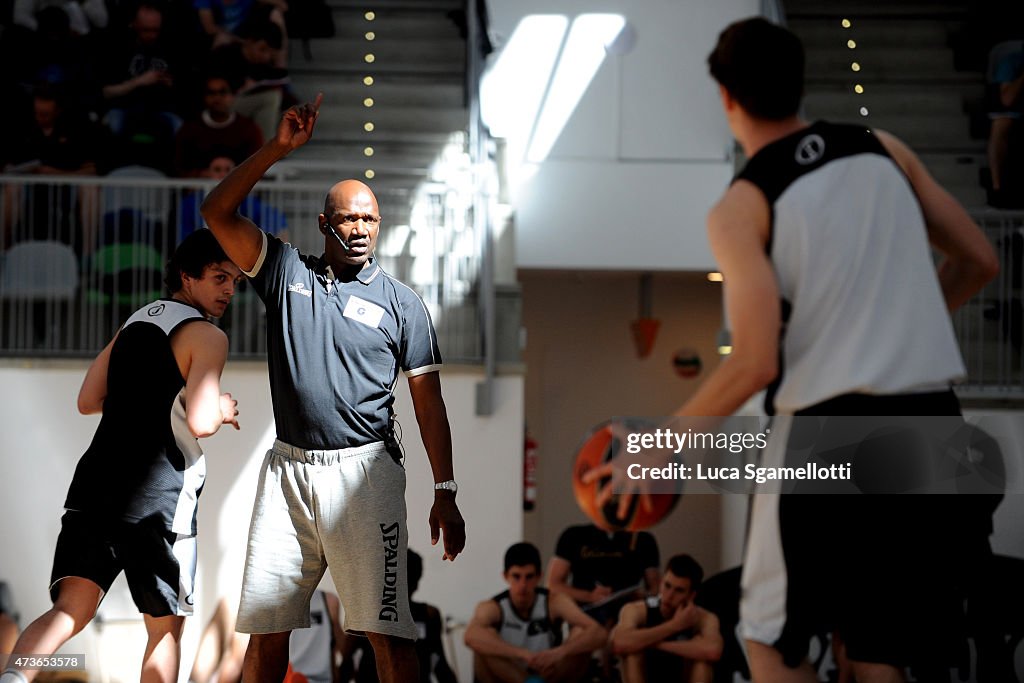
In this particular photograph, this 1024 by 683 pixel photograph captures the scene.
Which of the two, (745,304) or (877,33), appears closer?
(745,304)

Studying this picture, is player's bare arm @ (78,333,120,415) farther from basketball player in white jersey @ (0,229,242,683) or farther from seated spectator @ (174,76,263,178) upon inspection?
seated spectator @ (174,76,263,178)

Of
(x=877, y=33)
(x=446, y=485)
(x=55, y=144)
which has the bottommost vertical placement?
(x=446, y=485)

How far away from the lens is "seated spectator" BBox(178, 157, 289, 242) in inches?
259

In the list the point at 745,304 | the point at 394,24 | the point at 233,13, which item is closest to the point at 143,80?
the point at 233,13

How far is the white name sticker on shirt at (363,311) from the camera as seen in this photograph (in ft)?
10.6

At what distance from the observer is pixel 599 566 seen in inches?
282

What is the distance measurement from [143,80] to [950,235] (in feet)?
23.3

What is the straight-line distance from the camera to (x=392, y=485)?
326 centimetres

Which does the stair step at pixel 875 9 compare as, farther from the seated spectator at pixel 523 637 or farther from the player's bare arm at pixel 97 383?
the player's bare arm at pixel 97 383

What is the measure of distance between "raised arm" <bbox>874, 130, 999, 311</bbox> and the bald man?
1443mm

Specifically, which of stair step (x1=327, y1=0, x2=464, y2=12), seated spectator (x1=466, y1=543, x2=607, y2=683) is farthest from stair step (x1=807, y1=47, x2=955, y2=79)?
seated spectator (x1=466, y1=543, x2=607, y2=683)

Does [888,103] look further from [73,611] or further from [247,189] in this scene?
[73,611]

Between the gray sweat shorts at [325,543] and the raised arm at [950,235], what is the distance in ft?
5.06

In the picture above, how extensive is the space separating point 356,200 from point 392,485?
77cm
